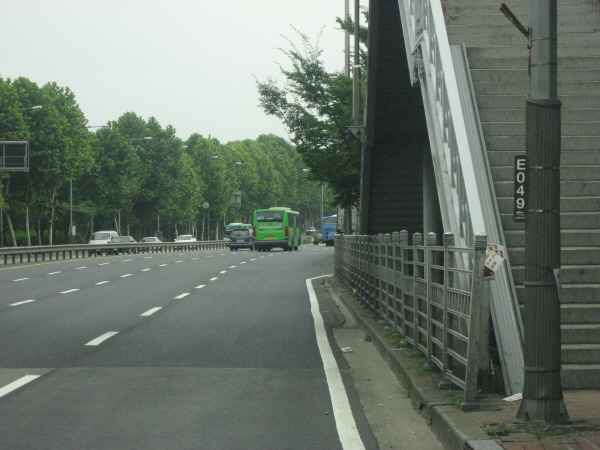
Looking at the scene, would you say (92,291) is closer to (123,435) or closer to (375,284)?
(375,284)

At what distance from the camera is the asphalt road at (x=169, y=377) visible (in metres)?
6.13

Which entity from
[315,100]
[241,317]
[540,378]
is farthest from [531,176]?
[315,100]

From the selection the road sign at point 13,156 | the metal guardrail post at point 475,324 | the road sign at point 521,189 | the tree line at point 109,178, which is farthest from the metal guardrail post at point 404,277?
the road sign at point 13,156

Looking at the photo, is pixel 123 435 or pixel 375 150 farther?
pixel 375 150

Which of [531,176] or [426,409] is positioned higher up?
[531,176]

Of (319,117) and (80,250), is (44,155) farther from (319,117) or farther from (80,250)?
(319,117)

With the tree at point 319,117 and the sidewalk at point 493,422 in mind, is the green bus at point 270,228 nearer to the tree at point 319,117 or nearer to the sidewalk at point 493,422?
the tree at point 319,117

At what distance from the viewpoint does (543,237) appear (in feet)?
18.3

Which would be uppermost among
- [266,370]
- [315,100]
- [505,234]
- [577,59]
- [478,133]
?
[315,100]

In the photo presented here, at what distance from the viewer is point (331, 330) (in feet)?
41.5

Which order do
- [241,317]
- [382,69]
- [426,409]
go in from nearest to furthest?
[426,409]
[241,317]
[382,69]

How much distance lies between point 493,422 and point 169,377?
12.8 feet

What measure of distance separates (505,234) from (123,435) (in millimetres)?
4218

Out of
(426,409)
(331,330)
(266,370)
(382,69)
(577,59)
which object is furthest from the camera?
(382,69)
